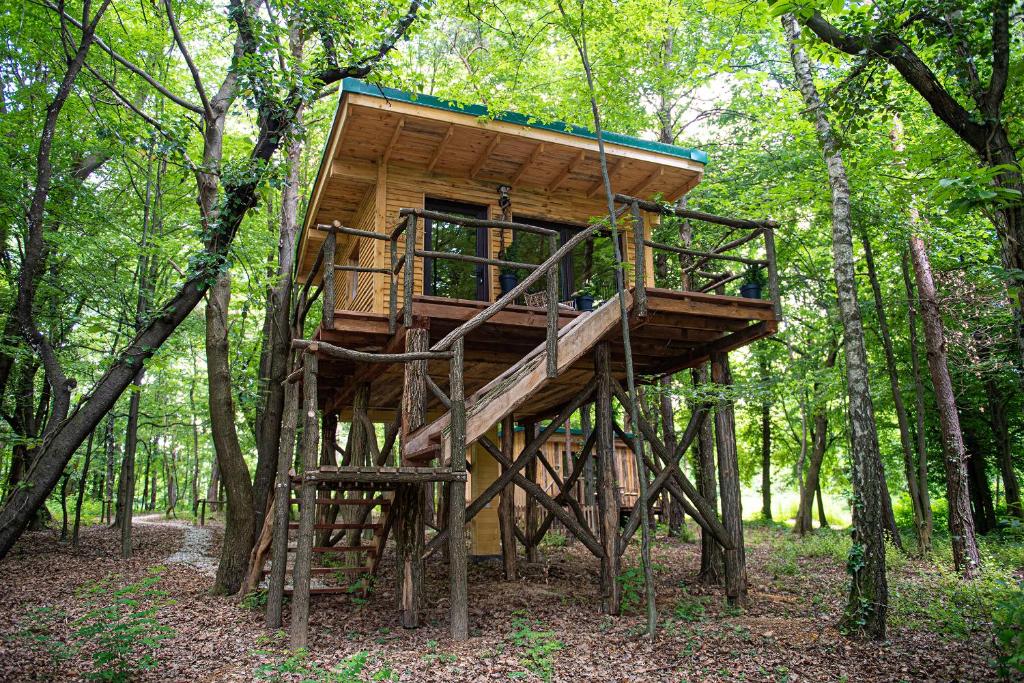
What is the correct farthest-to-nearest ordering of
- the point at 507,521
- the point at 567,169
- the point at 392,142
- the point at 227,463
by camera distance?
the point at 507,521, the point at 567,169, the point at 227,463, the point at 392,142

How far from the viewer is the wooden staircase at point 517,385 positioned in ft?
27.2

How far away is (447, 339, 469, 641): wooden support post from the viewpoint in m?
7.66

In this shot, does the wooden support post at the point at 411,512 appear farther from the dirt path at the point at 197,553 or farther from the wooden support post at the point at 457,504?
the dirt path at the point at 197,553

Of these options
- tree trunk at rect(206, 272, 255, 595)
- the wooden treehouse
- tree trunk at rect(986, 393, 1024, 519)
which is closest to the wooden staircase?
the wooden treehouse

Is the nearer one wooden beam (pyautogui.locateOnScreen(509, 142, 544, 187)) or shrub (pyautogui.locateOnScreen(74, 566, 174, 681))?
shrub (pyautogui.locateOnScreen(74, 566, 174, 681))

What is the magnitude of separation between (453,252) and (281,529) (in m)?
5.95

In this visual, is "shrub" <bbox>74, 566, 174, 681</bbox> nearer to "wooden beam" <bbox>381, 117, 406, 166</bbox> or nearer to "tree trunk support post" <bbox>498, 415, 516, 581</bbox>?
"tree trunk support post" <bbox>498, 415, 516, 581</bbox>

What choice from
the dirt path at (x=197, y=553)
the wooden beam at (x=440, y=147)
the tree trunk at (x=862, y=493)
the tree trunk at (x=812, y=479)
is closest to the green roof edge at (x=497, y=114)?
the wooden beam at (x=440, y=147)

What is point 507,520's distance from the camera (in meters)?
12.2

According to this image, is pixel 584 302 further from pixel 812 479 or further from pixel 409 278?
pixel 812 479

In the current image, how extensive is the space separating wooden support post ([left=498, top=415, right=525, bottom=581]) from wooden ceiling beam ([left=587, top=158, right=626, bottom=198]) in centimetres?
449

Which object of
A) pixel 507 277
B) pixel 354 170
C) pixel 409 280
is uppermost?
pixel 354 170

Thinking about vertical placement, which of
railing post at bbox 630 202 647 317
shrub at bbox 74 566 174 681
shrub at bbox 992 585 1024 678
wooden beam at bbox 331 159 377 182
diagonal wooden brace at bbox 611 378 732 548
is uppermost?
wooden beam at bbox 331 159 377 182

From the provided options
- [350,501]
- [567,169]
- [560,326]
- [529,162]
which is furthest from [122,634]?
[567,169]
